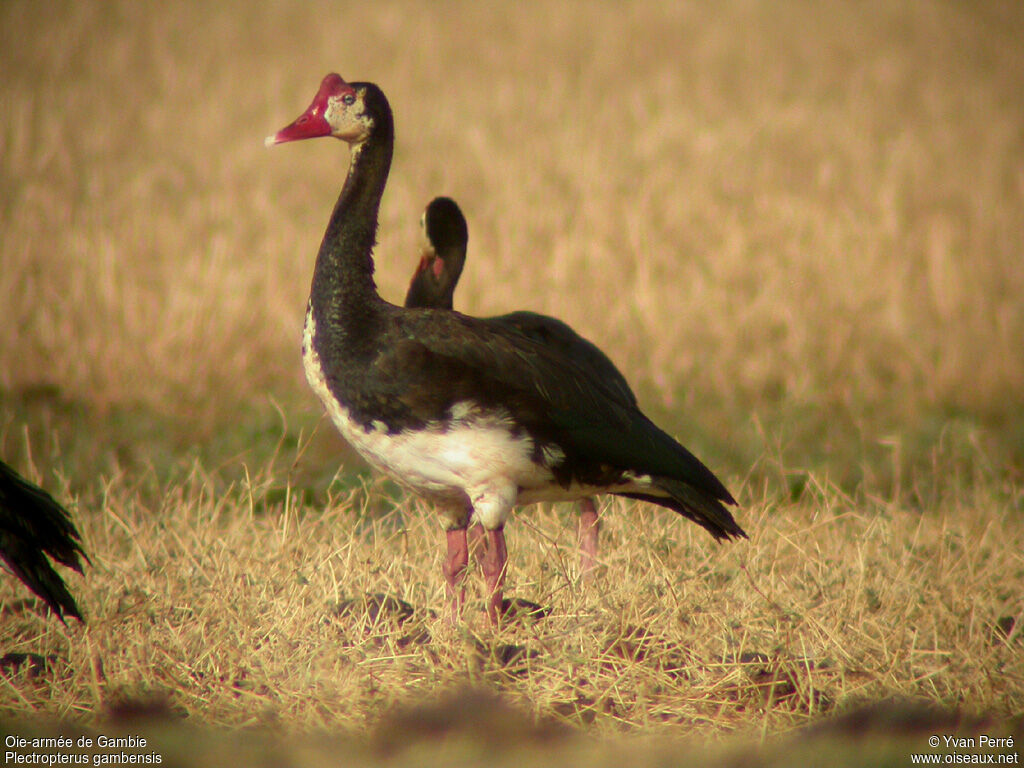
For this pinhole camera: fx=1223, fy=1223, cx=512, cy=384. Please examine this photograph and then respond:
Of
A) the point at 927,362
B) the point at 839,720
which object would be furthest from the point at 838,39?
the point at 839,720

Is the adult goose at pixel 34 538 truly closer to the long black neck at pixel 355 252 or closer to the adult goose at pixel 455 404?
the adult goose at pixel 455 404

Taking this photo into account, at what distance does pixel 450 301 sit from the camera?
18.2ft

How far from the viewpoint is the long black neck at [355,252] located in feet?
13.8

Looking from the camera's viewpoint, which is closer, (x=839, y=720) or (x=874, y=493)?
(x=839, y=720)

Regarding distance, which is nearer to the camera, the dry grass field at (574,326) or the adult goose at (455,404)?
the dry grass field at (574,326)

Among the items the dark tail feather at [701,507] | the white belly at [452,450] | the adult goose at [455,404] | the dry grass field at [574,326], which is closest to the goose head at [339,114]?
the adult goose at [455,404]

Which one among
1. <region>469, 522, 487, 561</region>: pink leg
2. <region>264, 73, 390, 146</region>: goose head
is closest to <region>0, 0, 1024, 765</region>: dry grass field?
<region>469, 522, 487, 561</region>: pink leg

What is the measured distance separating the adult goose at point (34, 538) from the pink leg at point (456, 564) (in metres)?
1.21

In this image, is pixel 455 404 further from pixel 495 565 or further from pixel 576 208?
pixel 576 208

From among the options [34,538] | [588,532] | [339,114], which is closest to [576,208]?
[588,532]

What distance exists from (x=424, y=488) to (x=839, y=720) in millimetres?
1660

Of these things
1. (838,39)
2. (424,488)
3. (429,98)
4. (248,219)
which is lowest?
(424,488)

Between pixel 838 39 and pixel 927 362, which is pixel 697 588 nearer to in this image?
pixel 927 362

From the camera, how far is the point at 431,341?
4145 mm
